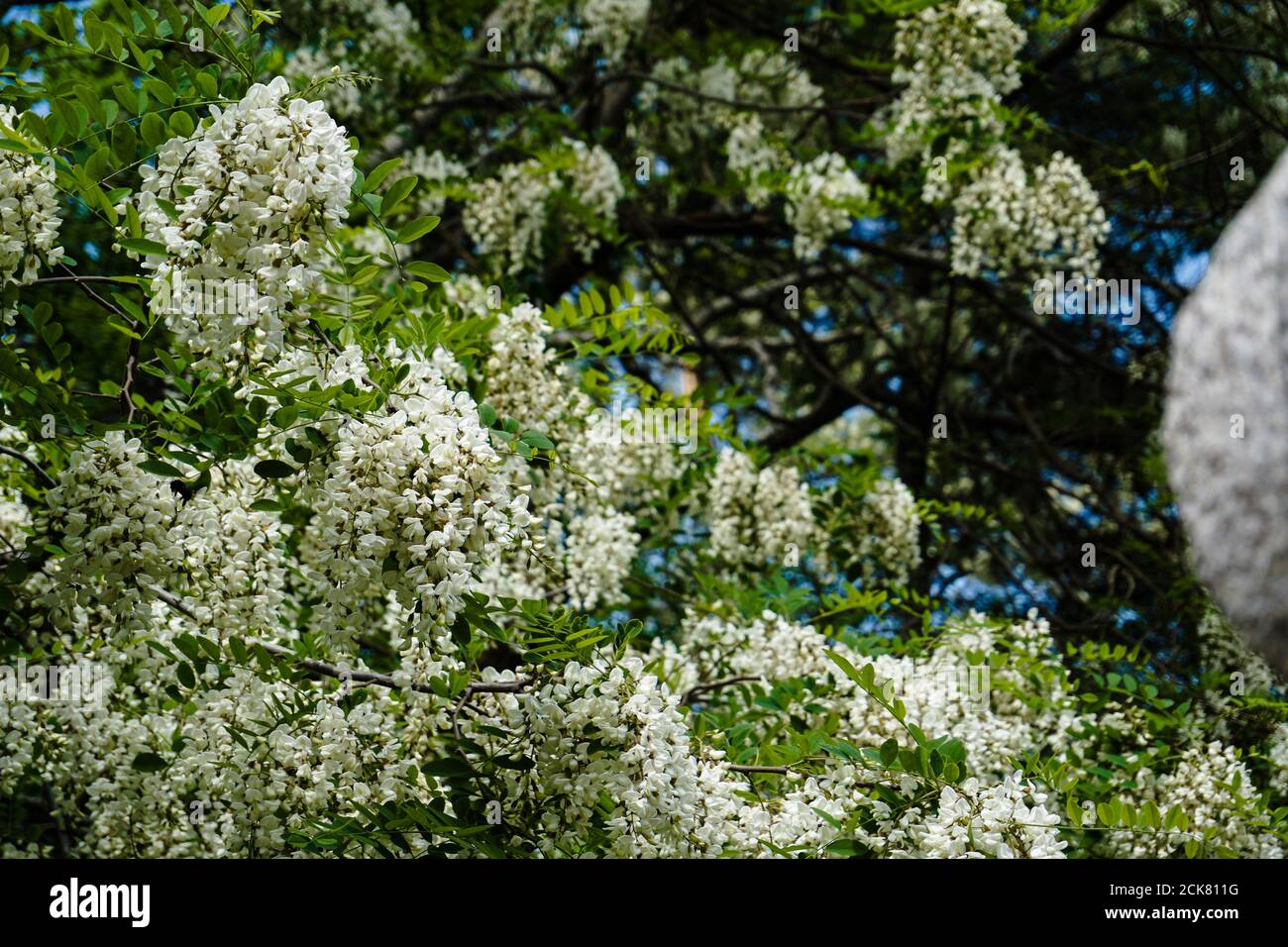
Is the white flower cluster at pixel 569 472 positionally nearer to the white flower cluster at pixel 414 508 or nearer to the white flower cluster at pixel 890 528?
the white flower cluster at pixel 414 508

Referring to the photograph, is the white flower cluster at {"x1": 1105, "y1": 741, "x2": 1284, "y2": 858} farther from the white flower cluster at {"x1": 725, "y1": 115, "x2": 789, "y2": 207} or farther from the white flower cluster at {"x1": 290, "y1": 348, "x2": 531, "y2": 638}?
the white flower cluster at {"x1": 725, "y1": 115, "x2": 789, "y2": 207}

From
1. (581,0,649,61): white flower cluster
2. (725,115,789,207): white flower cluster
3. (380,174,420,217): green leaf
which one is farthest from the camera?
(725,115,789,207): white flower cluster

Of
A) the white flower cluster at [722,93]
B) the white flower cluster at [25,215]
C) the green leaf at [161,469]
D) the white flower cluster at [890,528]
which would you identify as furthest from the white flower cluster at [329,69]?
the green leaf at [161,469]

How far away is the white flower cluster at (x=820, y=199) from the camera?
5.65m

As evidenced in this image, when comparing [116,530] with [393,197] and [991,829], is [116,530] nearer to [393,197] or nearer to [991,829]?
Answer: [393,197]

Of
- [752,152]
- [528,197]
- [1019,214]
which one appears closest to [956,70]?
[1019,214]

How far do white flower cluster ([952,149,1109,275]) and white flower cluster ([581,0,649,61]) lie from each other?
1.95m

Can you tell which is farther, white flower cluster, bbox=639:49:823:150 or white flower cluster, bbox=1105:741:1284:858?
white flower cluster, bbox=639:49:823:150

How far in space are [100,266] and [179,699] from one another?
9.24 feet

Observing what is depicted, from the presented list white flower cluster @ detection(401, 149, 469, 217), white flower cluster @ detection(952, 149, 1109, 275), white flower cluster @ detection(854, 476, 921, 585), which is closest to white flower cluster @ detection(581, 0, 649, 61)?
white flower cluster @ detection(401, 149, 469, 217)

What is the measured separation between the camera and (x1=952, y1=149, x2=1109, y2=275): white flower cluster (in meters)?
5.26

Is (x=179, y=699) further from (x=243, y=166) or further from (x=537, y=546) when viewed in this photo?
(x=243, y=166)

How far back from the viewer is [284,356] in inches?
105
